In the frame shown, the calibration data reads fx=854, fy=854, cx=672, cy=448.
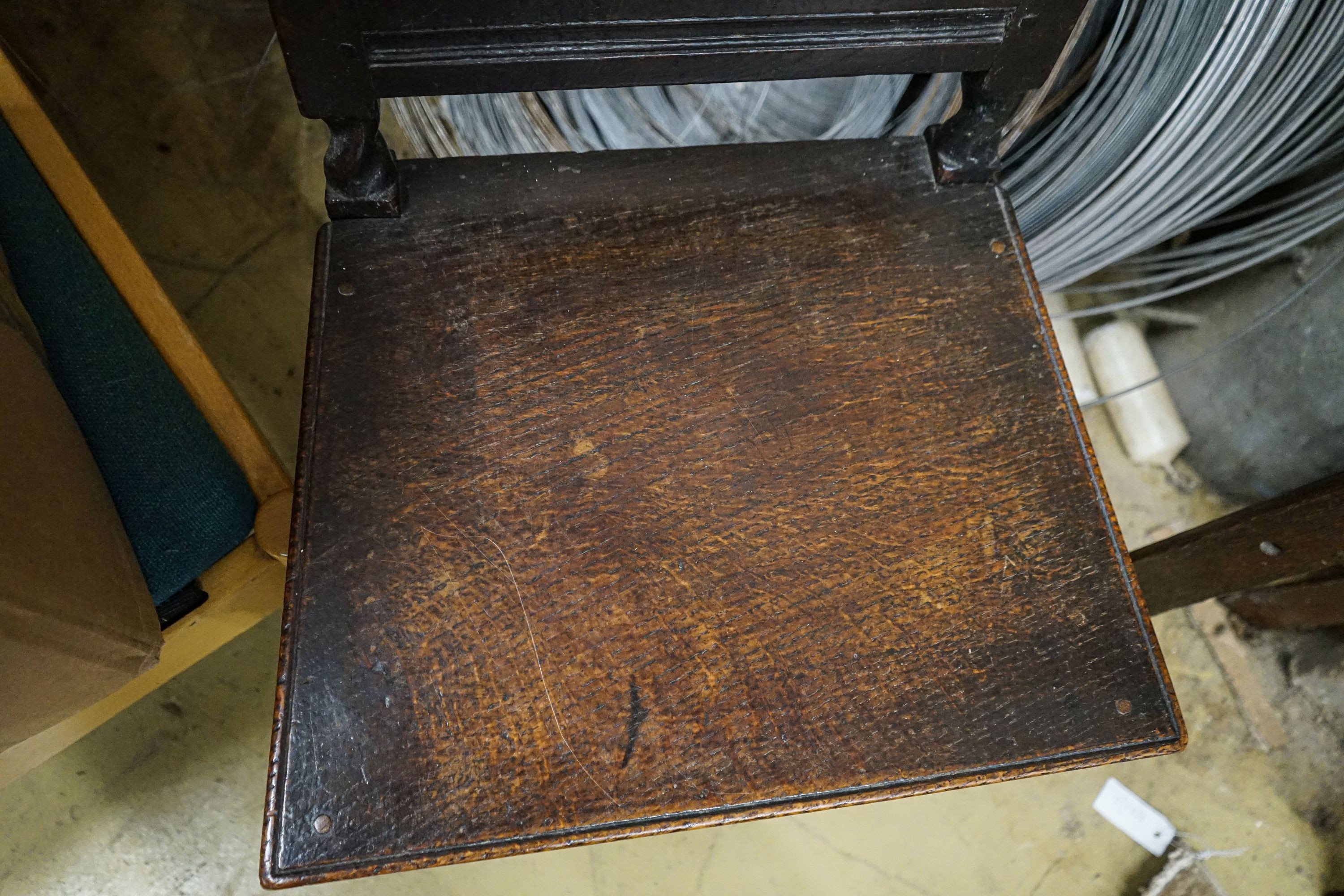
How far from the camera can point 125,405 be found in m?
0.80

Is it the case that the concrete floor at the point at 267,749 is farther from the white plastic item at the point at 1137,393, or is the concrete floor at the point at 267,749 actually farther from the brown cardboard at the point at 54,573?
the brown cardboard at the point at 54,573

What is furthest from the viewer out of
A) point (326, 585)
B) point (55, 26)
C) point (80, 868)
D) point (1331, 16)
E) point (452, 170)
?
point (55, 26)

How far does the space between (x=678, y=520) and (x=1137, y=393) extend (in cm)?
108

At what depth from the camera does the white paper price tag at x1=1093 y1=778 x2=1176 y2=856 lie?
4.33 feet

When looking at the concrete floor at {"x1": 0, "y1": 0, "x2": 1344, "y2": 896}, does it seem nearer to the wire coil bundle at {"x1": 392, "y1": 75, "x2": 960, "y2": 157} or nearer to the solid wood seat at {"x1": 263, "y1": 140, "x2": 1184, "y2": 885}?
the wire coil bundle at {"x1": 392, "y1": 75, "x2": 960, "y2": 157}

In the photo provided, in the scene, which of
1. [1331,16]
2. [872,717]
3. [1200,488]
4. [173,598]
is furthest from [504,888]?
[1331,16]

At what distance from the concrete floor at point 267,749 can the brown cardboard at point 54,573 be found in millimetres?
592

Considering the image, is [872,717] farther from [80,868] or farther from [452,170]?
[80,868]

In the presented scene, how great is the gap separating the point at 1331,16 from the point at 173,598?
1.32 m

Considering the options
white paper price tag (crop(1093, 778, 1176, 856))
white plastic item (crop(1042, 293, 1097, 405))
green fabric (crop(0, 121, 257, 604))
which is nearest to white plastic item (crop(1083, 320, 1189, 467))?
white plastic item (crop(1042, 293, 1097, 405))

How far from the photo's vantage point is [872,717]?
0.69 meters

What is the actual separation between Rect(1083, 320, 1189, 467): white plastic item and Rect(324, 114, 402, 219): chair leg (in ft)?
3.95

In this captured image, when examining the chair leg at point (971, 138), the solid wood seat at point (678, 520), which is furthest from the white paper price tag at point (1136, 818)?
the chair leg at point (971, 138)

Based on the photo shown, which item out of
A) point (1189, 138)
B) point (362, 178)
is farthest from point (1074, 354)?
point (362, 178)
